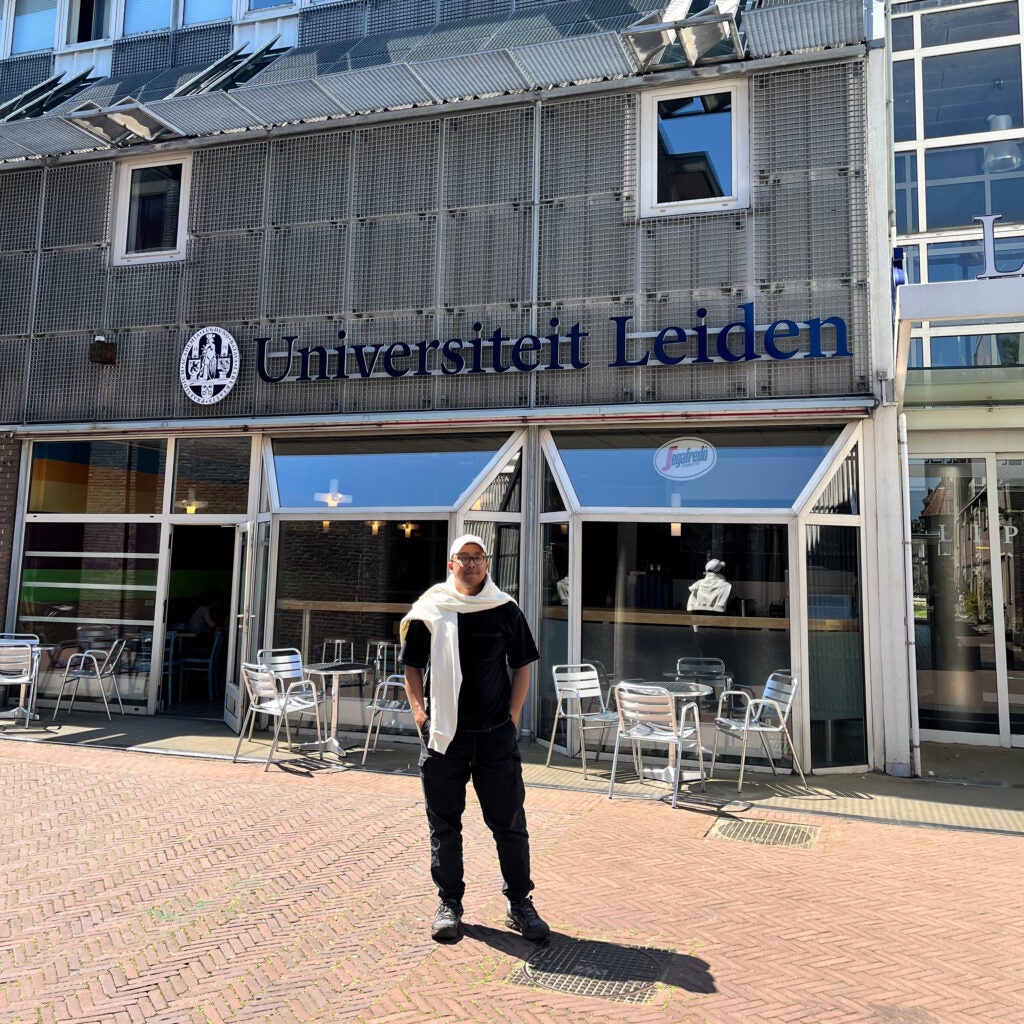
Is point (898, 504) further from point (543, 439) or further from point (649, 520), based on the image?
point (543, 439)

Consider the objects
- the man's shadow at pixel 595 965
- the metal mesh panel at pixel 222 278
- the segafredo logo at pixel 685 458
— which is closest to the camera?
the man's shadow at pixel 595 965

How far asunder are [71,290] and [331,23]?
15.2ft

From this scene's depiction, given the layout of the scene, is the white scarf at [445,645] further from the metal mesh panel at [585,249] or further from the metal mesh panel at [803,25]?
the metal mesh panel at [803,25]

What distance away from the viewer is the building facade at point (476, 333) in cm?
777

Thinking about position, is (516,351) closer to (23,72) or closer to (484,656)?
(484,656)

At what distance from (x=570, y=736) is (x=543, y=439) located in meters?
2.96

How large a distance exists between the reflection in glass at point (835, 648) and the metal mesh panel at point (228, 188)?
24.0ft

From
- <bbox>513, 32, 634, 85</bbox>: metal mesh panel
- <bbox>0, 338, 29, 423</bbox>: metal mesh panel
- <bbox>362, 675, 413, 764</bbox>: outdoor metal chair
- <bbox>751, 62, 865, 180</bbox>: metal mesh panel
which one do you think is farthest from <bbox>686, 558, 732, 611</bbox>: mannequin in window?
<bbox>0, 338, 29, 423</bbox>: metal mesh panel

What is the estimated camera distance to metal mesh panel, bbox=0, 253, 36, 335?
1073cm

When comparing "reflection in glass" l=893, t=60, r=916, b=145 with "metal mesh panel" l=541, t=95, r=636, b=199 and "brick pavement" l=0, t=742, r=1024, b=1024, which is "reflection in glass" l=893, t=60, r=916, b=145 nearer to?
"metal mesh panel" l=541, t=95, r=636, b=199

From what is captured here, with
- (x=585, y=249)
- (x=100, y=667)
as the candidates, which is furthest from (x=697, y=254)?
(x=100, y=667)

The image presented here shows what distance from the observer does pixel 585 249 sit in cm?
872

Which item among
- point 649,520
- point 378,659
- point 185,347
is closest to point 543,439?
point 649,520

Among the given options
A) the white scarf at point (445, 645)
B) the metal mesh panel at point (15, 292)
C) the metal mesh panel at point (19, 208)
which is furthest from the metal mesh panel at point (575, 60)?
the metal mesh panel at point (15, 292)
